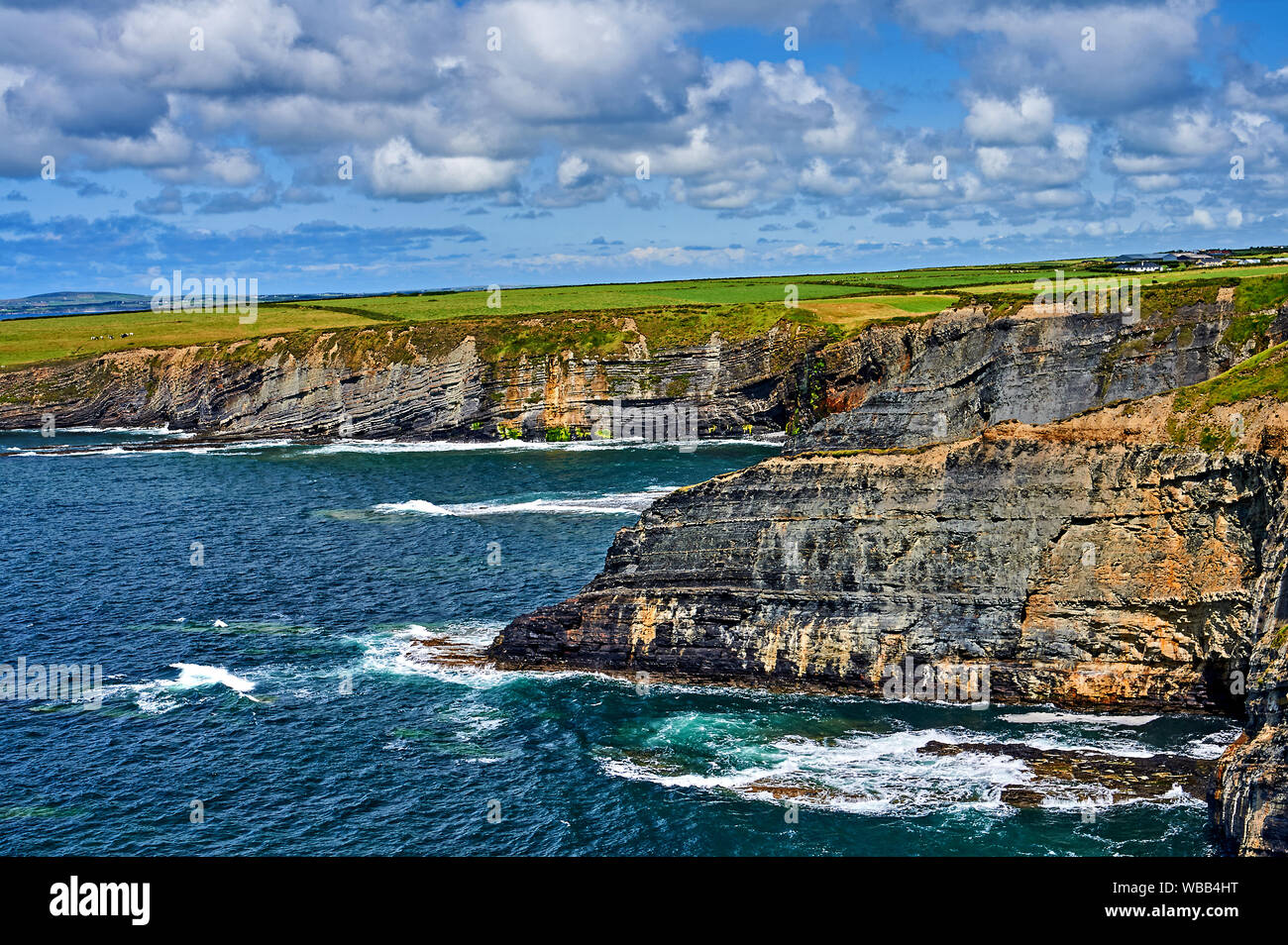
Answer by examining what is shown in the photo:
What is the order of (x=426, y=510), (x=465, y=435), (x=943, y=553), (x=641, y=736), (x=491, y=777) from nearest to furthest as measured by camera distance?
1. (x=491, y=777)
2. (x=641, y=736)
3. (x=943, y=553)
4. (x=426, y=510)
5. (x=465, y=435)

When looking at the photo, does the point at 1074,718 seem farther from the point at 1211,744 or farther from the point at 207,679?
the point at 207,679

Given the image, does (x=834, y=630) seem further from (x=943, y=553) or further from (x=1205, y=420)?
(x=1205, y=420)

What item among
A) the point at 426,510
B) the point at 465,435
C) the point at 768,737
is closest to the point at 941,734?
the point at 768,737

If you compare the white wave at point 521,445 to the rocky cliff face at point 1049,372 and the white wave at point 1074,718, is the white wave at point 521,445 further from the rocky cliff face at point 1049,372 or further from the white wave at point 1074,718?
the white wave at point 1074,718

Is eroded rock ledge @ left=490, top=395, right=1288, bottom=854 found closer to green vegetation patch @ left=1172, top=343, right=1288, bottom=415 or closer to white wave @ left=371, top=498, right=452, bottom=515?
green vegetation patch @ left=1172, top=343, right=1288, bottom=415

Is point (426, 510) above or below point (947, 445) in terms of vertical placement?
below

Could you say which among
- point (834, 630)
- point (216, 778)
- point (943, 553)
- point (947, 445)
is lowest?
point (216, 778)

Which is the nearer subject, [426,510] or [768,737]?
[768,737]
